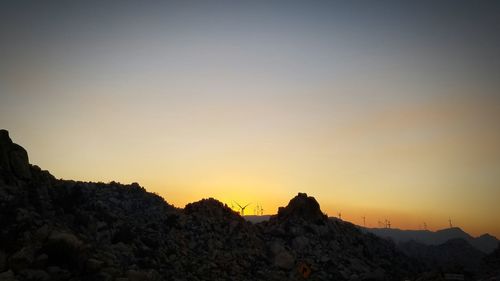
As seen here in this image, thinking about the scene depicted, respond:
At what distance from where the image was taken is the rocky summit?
71.7 feet

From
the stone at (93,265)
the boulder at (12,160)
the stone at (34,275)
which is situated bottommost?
the stone at (34,275)

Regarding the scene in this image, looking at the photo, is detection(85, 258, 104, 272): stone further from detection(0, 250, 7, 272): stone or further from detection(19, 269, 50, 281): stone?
detection(0, 250, 7, 272): stone

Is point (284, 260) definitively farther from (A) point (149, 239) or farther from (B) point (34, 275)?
(B) point (34, 275)

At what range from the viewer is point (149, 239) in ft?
104

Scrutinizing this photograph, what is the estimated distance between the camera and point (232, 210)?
1829 inches

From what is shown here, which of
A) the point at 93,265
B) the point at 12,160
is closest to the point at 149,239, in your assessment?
the point at 93,265

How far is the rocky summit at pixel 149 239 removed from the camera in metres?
21.8

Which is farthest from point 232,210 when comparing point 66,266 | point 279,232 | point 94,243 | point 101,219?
point 66,266

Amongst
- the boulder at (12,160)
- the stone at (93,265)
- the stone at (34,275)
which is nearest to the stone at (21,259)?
the stone at (34,275)

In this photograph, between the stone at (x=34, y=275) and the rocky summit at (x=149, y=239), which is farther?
the rocky summit at (x=149, y=239)

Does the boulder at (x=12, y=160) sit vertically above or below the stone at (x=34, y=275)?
above

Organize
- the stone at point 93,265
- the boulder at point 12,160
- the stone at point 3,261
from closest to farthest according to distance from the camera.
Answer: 1. the stone at point 3,261
2. the stone at point 93,265
3. the boulder at point 12,160

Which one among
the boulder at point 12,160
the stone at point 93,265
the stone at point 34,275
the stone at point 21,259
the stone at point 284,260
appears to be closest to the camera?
the stone at point 34,275

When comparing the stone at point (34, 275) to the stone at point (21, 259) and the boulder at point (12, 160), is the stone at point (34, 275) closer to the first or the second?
the stone at point (21, 259)
